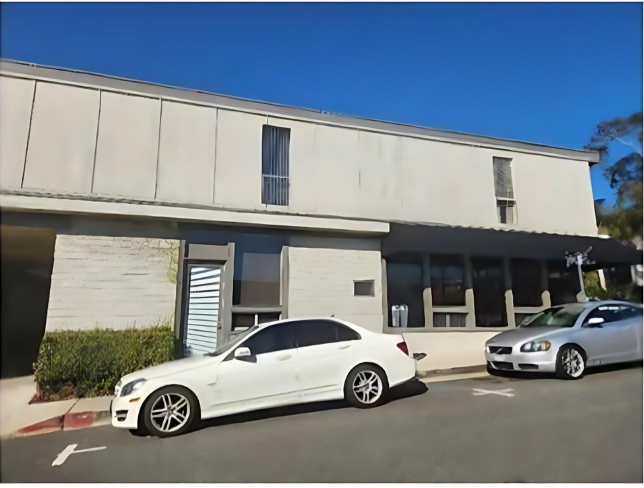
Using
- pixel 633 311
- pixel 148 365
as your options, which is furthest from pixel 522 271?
pixel 148 365

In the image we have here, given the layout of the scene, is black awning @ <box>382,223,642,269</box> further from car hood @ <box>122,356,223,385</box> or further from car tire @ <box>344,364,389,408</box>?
car hood @ <box>122,356,223,385</box>

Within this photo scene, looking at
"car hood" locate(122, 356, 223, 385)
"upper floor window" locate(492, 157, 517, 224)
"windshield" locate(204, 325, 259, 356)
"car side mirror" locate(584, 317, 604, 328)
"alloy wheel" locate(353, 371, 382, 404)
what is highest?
"upper floor window" locate(492, 157, 517, 224)

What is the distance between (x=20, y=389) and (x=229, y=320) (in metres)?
1.40

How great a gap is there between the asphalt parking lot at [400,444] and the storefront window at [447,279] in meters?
0.81

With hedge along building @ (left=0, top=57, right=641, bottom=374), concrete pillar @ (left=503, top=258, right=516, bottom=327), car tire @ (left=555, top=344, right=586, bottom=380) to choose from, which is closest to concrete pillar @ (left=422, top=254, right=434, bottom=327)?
hedge along building @ (left=0, top=57, right=641, bottom=374)

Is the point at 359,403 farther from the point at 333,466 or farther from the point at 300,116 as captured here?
the point at 300,116

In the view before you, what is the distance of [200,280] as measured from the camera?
3.35m

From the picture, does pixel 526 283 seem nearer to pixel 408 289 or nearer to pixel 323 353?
pixel 408 289

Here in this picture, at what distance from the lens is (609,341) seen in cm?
413

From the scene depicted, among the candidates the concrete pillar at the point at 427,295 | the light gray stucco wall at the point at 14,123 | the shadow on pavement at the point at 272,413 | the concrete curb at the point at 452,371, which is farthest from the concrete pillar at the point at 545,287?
the light gray stucco wall at the point at 14,123

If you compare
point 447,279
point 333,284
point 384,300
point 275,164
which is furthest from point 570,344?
point 275,164

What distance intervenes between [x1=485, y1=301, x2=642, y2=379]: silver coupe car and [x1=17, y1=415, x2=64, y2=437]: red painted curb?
370cm

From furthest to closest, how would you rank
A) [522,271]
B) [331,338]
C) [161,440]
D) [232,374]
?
[522,271] → [331,338] → [232,374] → [161,440]

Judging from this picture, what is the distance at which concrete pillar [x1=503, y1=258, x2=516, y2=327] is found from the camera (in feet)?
13.7
